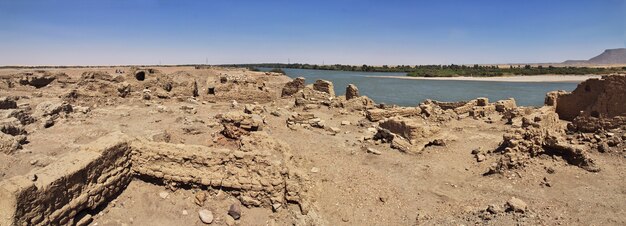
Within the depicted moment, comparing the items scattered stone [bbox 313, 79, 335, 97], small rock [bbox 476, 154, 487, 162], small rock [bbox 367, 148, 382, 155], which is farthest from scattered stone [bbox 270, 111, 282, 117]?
small rock [bbox 476, 154, 487, 162]

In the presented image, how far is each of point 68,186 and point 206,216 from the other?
2348 millimetres

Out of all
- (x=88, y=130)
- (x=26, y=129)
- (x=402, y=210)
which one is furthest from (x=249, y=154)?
(x=26, y=129)

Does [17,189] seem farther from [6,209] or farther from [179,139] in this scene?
[179,139]

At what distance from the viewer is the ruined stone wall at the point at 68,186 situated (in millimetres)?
5113

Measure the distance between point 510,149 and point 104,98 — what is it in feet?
58.6

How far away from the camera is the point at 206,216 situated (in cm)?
706

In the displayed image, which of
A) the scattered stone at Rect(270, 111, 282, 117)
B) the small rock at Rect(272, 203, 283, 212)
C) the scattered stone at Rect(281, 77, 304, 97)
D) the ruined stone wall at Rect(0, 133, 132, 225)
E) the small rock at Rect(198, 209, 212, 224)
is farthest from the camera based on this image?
the scattered stone at Rect(281, 77, 304, 97)

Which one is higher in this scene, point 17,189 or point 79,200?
point 17,189

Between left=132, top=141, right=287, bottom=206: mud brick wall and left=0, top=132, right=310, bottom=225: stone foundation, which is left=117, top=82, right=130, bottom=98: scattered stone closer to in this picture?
left=0, top=132, right=310, bottom=225: stone foundation

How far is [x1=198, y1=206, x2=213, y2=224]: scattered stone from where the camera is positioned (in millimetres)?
6992

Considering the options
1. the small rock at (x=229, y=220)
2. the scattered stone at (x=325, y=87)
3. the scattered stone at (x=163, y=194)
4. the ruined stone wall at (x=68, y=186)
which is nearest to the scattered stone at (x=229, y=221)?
the small rock at (x=229, y=220)

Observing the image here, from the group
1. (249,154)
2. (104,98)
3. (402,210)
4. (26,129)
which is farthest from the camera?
(104,98)

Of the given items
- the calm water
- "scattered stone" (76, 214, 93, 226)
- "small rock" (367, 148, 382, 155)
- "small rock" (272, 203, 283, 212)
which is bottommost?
the calm water

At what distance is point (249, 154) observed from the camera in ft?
25.2
